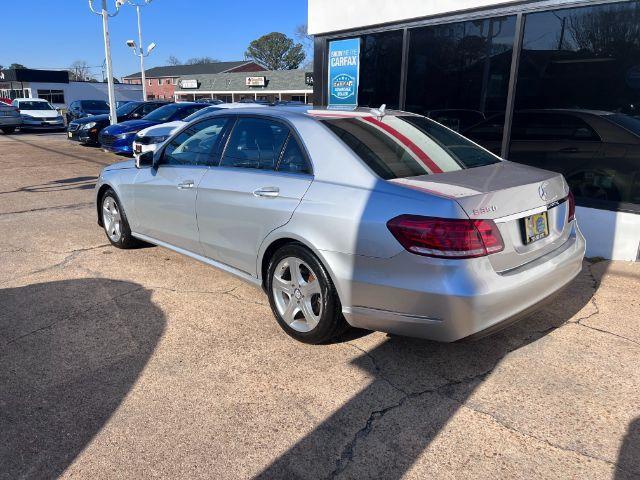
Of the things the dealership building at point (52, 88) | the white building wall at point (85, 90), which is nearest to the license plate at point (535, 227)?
the dealership building at point (52, 88)

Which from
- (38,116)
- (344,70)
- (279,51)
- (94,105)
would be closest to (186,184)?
(344,70)

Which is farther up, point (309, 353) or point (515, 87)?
point (515, 87)

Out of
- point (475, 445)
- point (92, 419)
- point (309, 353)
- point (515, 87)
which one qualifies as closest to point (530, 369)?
point (475, 445)

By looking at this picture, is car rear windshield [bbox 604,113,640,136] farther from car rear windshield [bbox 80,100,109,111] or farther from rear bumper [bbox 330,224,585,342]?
car rear windshield [bbox 80,100,109,111]

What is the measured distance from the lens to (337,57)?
8.70 metres

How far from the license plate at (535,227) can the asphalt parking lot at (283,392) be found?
2.79 feet

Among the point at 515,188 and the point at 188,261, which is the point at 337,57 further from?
the point at 515,188

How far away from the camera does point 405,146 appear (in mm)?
3488

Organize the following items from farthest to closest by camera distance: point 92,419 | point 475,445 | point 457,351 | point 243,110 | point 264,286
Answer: point 243,110
point 264,286
point 457,351
point 92,419
point 475,445

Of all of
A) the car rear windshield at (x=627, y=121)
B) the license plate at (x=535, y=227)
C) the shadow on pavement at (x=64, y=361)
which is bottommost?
the shadow on pavement at (x=64, y=361)

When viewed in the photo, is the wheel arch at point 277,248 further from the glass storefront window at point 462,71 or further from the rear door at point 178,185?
the glass storefront window at point 462,71

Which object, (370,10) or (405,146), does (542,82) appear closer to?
(370,10)

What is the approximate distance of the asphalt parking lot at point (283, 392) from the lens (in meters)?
2.42

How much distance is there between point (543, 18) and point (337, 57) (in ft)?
12.1
